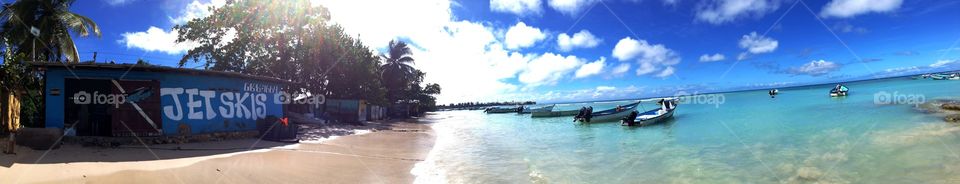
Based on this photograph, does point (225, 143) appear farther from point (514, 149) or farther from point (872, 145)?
point (872, 145)

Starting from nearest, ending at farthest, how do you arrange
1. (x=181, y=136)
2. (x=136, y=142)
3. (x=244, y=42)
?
1. (x=136, y=142)
2. (x=181, y=136)
3. (x=244, y=42)

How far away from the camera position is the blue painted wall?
1043 centimetres

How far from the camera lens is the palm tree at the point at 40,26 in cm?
1712

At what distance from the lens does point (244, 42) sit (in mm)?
24062

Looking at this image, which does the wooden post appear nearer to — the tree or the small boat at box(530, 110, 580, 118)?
the tree

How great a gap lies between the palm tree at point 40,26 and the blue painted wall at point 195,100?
29.8 ft

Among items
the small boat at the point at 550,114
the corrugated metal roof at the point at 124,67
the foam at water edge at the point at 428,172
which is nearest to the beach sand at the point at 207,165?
the foam at water edge at the point at 428,172

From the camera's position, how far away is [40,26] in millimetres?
17406

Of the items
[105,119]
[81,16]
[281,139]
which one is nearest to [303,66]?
[81,16]

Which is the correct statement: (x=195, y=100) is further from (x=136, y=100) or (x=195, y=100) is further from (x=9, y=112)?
(x=9, y=112)

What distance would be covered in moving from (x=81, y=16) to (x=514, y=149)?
1978cm

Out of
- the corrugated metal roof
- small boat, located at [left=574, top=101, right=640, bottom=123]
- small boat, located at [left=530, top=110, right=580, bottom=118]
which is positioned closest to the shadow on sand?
the corrugated metal roof

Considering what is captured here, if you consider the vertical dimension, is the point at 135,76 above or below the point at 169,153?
above

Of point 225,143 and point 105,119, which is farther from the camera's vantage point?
point 225,143
